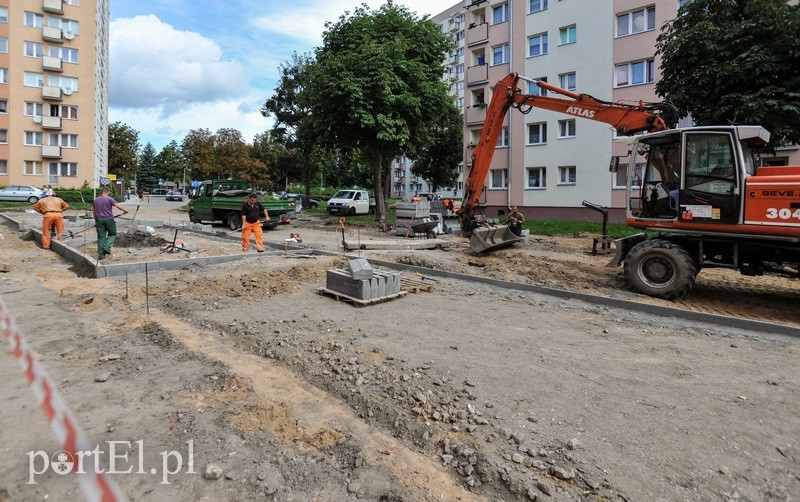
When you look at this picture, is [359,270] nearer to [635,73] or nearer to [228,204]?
[228,204]

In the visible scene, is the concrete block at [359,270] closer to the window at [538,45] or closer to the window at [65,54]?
the window at [538,45]

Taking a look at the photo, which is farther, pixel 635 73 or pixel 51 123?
pixel 51 123

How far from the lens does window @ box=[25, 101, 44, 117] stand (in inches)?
1618

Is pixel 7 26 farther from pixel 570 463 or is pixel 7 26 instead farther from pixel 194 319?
pixel 570 463

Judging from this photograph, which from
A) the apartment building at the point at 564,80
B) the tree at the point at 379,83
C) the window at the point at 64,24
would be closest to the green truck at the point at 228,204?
the tree at the point at 379,83

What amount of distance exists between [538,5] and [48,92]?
41540mm

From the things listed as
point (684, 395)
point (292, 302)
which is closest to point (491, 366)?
point (684, 395)

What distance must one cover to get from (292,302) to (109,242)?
6.57 m

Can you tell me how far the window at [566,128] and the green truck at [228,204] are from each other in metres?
15.9

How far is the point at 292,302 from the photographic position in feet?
25.8

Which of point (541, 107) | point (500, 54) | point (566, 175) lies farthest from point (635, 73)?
point (541, 107)

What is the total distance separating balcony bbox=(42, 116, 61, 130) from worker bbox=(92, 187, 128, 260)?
39227 millimetres

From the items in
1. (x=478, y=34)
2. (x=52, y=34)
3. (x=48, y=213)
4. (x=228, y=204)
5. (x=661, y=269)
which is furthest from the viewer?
(x=52, y=34)

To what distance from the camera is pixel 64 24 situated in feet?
140
